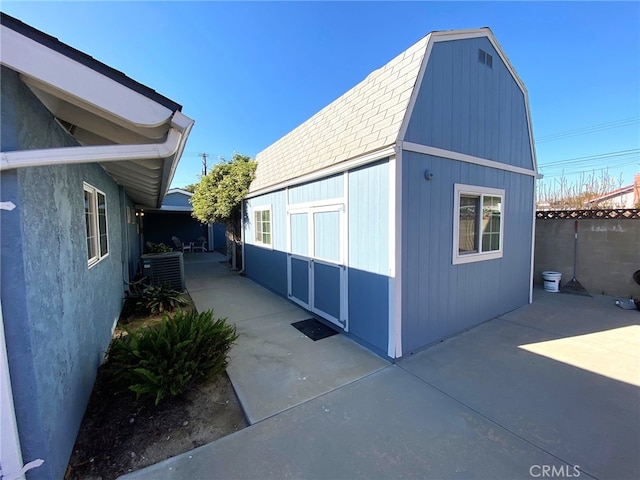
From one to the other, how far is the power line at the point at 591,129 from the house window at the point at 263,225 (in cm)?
1800

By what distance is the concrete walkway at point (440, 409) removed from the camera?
72.0 inches

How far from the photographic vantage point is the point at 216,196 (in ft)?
29.5

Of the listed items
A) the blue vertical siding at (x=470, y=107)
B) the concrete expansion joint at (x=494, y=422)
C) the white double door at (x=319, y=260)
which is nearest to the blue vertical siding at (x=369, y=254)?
the white double door at (x=319, y=260)

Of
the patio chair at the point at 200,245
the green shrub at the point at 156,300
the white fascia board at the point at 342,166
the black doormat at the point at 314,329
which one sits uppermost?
the white fascia board at the point at 342,166

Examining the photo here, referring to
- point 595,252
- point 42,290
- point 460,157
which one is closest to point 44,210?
point 42,290

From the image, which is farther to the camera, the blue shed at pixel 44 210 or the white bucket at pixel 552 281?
the white bucket at pixel 552 281

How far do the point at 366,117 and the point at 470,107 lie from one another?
5.43 ft

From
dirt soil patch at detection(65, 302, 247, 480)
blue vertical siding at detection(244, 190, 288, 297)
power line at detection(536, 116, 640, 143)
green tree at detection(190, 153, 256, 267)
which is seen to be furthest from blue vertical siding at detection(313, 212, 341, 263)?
power line at detection(536, 116, 640, 143)

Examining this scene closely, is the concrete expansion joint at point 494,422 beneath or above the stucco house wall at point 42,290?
beneath

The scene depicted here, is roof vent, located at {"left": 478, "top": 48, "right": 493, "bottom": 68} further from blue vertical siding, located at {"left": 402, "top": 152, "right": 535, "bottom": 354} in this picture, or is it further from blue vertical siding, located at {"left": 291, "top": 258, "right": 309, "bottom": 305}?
blue vertical siding, located at {"left": 291, "top": 258, "right": 309, "bottom": 305}

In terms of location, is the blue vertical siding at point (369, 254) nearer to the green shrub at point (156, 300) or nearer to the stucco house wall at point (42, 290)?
the stucco house wall at point (42, 290)

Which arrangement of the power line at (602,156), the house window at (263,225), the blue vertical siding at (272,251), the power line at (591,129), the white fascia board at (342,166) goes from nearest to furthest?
1. the white fascia board at (342,166)
2. the blue vertical siding at (272,251)
3. the house window at (263,225)
4. the power line at (602,156)
5. the power line at (591,129)

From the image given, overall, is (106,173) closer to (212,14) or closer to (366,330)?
(212,14)

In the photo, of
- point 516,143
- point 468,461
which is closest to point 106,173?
point 468,461
